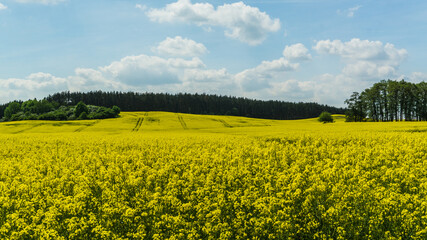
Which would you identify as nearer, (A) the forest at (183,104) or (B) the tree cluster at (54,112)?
(B) the tree cluster at (54,112)

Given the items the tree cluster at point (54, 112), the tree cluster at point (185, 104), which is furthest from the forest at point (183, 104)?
the tree cluster at point (54, 112)

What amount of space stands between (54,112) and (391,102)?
133374 millimetres

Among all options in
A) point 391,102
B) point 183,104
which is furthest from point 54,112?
point 391,102

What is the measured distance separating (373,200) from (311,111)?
200m

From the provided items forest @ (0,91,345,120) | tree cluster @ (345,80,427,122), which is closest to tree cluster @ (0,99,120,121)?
forest @ (0,91,345,120)

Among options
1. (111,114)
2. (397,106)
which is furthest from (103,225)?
(111,114)

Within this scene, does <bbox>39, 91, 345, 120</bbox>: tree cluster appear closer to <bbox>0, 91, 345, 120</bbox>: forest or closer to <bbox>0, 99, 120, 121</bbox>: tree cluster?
<bbox>0, 91, 345, 120</bbox>: forest

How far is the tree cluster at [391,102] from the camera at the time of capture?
82.9 m

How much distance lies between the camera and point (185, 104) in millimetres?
189375

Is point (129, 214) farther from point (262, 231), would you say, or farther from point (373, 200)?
point (373, 200)

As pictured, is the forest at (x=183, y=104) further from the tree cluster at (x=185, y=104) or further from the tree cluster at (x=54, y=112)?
the tree cluster at (x=54, y=112)

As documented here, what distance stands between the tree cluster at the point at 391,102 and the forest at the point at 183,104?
310ft

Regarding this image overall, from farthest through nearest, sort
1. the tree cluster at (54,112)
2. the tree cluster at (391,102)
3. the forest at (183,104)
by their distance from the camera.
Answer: the forest at (183,104)
the tree cluster at (54,112)
the tree cluster at (391,102)

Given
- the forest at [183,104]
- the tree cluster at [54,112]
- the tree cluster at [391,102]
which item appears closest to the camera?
the tree cluster at [391,102]
